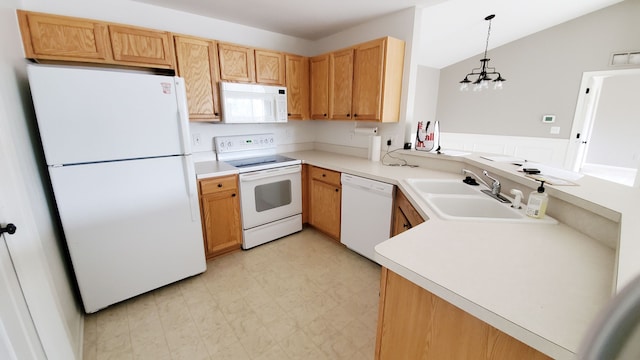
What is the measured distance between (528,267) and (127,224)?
2.34 meters

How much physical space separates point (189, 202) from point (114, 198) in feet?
1.59

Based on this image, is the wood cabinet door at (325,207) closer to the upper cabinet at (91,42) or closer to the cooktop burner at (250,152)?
the cooktop burner at (250,152)

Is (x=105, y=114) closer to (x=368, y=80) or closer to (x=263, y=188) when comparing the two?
(x=263, y=188)

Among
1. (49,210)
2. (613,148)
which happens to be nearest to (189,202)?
(49,210)

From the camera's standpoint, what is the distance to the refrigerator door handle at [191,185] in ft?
6.63

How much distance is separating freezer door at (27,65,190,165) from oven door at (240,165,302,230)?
0.80 metres

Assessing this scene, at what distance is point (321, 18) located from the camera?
2752 millimetres

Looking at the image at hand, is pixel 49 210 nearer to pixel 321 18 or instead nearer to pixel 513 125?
pixel 321 18

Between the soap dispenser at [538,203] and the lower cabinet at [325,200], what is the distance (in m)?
1.62

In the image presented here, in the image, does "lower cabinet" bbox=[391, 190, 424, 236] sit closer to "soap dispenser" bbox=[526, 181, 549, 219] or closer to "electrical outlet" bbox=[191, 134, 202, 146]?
"soap dispenser" bbox=[526, 181, 549, 219]

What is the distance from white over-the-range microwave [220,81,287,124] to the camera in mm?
2616

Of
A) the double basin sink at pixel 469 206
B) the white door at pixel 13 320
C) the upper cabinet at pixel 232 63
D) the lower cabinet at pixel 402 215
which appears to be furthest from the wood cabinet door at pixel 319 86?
the white door at pixel 13 320

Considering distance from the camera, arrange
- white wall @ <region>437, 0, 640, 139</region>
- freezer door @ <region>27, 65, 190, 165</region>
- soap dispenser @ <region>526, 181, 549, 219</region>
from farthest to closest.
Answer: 1. white wall @ <region>437, 0, 640, 139</region>
2. freezer door @ <region>27, 65, 190, 165</region>
3. soap dispenser @ <region>526, 181, 549, 219</region>

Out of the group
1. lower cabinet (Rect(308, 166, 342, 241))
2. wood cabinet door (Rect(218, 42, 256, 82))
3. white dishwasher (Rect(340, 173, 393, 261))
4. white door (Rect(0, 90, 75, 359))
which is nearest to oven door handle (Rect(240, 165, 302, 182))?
lower cabinet (Rect(308, 166, 342, 241))
